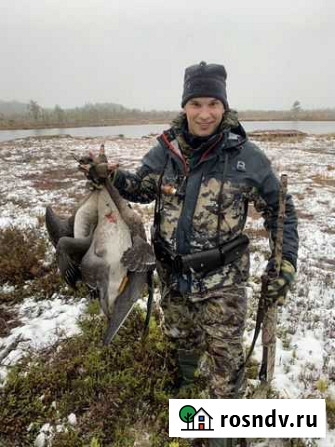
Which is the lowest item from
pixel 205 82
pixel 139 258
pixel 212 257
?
pixel 212 257

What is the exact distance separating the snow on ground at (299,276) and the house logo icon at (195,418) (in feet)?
3.84

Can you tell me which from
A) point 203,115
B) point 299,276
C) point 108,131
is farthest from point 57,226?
point 108,131

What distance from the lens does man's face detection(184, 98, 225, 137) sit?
111 inches

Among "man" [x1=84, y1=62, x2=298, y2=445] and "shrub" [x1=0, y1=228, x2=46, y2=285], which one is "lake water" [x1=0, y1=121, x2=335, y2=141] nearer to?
"shrub" [x1=0, y1=228, x2=46, y2=285]

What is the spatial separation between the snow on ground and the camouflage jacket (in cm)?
84

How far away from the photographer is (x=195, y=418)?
3.12 meters

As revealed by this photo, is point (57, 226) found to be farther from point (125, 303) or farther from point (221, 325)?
point (221, 325)

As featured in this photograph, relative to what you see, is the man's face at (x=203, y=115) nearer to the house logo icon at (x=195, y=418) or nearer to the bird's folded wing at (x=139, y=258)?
the bird's folded wing at (x=139, y=258)

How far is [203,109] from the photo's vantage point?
2.87 metres

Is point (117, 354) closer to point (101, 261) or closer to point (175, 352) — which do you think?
point (175, 352)

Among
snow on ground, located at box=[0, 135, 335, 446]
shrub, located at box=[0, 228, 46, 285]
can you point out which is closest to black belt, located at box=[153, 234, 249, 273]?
snow on ground, located at box=[0, 135, 335, 446]

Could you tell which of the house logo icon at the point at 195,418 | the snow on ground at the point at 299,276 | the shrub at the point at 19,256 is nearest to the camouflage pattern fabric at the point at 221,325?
the house logo icon at the point at 195,418

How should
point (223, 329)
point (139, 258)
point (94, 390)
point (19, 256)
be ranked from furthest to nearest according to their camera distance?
point (19, 256)
point (94, 390)
point (223, 329)
point (139, 258)

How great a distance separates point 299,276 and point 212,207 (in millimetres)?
4251
